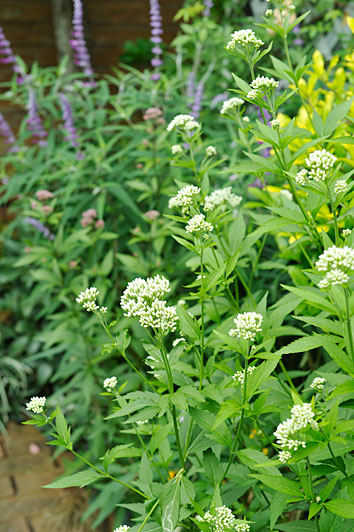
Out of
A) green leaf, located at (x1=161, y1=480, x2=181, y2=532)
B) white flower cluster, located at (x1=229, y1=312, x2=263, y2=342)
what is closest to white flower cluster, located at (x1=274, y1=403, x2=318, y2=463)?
white flower cluster, located at (x1=229, y1=312, x2=263, y2=342)

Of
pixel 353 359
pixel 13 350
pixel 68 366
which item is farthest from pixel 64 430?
pixel 13 350

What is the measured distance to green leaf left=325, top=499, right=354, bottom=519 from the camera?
27.9 inches

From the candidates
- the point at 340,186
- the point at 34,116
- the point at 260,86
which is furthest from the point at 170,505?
the point at 34,116

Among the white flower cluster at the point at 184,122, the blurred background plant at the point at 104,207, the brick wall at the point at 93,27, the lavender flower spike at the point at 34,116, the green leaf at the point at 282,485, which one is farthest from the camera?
the brick wall at the point at 93,27

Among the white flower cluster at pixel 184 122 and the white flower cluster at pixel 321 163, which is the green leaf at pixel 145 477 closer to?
the white flower cluster at pixel 321 163

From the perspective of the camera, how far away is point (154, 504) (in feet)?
3.00

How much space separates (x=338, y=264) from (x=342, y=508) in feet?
1.15

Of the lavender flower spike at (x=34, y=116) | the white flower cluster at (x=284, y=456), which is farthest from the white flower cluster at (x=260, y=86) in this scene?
the lavender flower spike at (x=34, y=116)

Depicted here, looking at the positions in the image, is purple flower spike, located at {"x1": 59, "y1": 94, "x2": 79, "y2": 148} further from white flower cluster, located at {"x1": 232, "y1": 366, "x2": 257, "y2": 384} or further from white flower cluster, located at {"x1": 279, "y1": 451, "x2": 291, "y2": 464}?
white flower cluster, located at {"x1": 279, "y1": 451, "x2": 291, "y2": 464}

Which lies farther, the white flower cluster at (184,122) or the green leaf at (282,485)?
the white flower cluster at (184,122)

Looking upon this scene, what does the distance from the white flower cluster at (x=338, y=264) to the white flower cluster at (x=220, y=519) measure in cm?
40

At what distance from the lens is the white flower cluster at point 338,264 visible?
0.63 m

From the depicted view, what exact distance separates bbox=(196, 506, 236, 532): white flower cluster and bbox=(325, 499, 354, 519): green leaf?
151mm

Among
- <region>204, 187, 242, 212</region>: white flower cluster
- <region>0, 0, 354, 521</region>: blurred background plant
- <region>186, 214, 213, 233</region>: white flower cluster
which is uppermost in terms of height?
<region>186, 214, 213, 233</region>: white flower cluster
